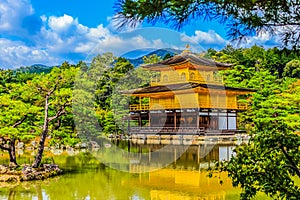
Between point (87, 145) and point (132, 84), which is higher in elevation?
point (132, 84)

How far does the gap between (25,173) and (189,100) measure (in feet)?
45.6

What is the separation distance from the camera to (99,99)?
26141 millimetres

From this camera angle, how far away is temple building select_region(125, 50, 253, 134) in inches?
844

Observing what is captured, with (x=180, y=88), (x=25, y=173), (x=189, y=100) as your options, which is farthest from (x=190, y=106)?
(x=25, y=173)

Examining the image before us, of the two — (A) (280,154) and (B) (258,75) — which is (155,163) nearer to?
(A) (280,154)

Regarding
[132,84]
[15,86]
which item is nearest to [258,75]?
[132,84]

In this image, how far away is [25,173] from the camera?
28.9ft

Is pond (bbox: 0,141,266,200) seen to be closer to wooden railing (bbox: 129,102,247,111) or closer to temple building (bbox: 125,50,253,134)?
temple building (bbox: 125,50,253,134)

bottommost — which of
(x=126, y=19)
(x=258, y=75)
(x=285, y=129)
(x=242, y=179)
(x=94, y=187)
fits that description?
(x=94, y=187)

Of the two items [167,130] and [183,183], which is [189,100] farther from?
[183,183]

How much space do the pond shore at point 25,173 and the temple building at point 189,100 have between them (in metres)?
11.5

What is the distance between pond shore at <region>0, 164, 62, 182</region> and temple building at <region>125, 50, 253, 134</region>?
452 inches

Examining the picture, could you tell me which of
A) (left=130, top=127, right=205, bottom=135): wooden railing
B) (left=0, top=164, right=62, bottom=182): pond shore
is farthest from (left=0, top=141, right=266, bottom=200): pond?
(left=130, top=127, right=205, bottom=135): wooden railing

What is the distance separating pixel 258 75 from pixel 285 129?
2098 centimetres
